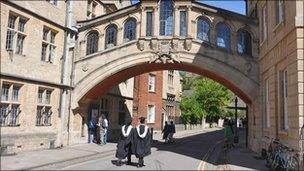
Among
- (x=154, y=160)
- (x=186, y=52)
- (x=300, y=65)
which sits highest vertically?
(x=186, y=52)

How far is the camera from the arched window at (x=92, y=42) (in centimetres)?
2391

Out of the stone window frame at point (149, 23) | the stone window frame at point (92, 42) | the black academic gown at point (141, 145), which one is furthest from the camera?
the stone window frame at point (92, 42)

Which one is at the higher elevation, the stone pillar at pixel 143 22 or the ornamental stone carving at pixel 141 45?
the stone pillar at pixel 143 22

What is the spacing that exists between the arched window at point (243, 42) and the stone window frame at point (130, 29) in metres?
5.98

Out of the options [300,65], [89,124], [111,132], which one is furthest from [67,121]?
[300,65]

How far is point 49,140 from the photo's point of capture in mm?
20391

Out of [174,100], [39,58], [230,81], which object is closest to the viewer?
[39,58]

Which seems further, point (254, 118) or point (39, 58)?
point (254, 118)

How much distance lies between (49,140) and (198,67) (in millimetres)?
8995

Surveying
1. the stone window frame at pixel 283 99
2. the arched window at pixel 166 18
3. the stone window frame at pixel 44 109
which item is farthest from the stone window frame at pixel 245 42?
the stone window frame at pixel 44 109

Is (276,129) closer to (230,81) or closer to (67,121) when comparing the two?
(230,81)

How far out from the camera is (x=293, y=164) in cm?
1249

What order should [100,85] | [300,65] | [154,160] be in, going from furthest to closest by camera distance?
[100,85] < [154,160] < [300,65]

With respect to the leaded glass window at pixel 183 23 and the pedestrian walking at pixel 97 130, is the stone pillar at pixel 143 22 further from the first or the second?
the pedestrian walking at pixel 97 130
